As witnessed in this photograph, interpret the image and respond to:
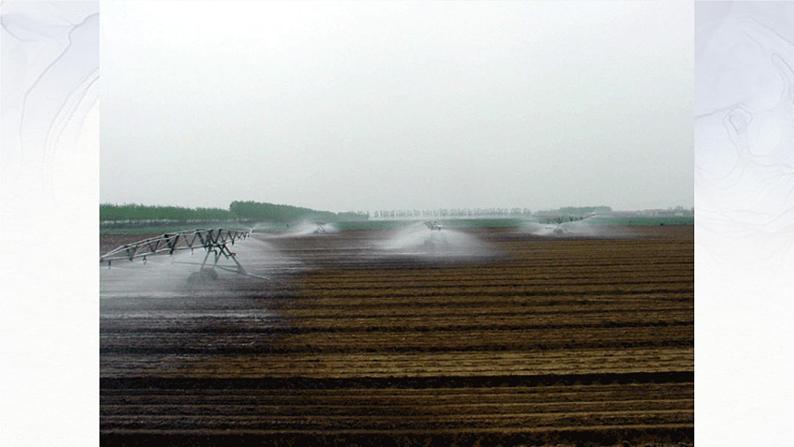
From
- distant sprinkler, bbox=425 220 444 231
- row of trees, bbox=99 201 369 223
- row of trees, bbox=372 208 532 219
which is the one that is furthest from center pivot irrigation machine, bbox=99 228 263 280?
distant sprinkler, bbox=425 220 444 231

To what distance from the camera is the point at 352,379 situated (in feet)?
6.92

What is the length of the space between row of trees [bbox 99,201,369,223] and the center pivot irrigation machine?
0.17 ft

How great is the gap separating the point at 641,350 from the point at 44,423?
219 centimetres

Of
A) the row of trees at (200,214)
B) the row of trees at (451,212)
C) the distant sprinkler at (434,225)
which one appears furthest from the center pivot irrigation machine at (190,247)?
the distant sprinkler at (434,225)

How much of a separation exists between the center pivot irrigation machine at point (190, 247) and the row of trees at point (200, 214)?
0.17 feet

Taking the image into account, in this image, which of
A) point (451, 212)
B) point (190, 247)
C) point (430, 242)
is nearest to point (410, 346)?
point (430, 242)

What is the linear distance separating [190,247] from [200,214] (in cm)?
13

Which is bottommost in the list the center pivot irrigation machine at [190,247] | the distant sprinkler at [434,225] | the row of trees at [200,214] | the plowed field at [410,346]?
the plowed field at [410,346]

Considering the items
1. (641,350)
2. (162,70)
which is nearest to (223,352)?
(162,70)

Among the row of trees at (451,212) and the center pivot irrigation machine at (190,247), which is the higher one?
the row of trees at (451,212)

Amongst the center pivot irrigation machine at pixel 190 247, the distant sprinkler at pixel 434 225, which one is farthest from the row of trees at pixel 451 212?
the center pivot irrigation machine at pixel 190 247

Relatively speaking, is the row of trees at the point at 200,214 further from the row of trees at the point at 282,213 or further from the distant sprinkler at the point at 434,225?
the distant sprinkler at the point at 434,225

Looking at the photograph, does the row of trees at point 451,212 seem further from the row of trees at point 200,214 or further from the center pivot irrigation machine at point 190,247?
the center pivot irrigation machine at point 190,247

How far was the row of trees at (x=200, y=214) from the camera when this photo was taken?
6.89 feet
